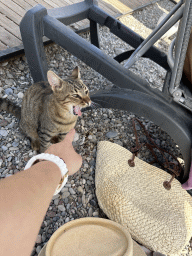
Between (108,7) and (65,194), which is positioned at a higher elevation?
(108,7)

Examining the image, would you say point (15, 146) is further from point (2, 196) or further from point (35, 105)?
point (2, 196)

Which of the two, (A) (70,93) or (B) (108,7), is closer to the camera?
(A) (70,93)

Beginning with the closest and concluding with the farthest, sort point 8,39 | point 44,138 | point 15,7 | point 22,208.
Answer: point 22,208
point 44,138
point 8,39
point 15,7

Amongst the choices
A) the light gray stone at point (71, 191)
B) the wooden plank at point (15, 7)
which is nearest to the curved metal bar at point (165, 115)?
the light gray stone at point (71, 191)

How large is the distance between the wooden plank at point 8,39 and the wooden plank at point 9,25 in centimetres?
5

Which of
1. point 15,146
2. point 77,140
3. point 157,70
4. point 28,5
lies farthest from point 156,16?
point 15,146

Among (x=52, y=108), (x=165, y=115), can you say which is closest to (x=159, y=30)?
(x=165, y=115)

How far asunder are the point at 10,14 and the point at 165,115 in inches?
92.6

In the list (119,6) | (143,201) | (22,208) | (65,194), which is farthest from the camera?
(119,6)

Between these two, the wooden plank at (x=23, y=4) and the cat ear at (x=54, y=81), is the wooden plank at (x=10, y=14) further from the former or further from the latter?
the cat ear at (x=54, y=81)

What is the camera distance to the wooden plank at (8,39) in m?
2.82

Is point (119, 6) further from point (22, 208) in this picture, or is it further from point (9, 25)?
point (22, 208)

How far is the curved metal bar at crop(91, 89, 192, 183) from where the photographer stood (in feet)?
6.23

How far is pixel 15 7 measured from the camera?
3.26 m
